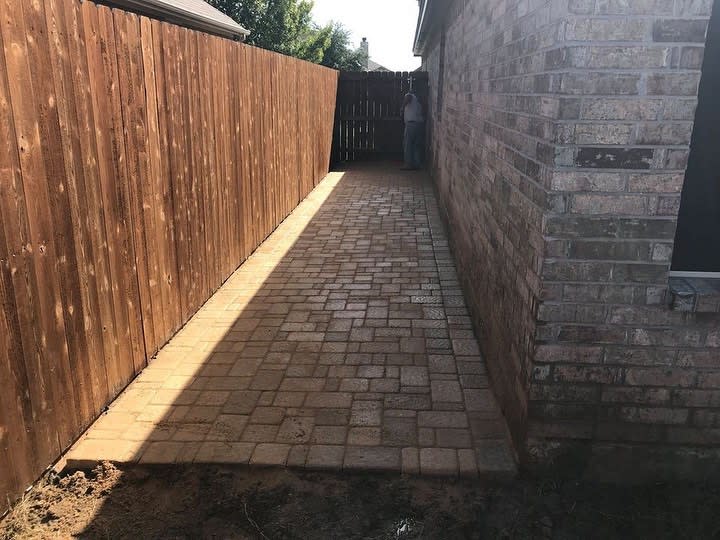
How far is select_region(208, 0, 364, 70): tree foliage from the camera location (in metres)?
31.3

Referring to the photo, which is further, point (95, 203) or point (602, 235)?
point (95, 203)

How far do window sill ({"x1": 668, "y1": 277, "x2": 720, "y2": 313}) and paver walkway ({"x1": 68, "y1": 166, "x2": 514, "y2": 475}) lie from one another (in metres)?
1.13

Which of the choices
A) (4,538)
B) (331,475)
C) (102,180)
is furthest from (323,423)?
(102,180)

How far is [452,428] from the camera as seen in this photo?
341cm

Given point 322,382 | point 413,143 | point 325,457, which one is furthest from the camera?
point 413,143

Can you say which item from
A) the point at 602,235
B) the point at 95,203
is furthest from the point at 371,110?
the point at 602,235

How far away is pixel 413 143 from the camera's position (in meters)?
14.1

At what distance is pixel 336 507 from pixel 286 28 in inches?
1300

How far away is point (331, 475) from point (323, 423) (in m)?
0.47

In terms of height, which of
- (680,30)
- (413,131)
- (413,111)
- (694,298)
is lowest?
(694,298)

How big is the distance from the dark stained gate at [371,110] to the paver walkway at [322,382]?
961cm

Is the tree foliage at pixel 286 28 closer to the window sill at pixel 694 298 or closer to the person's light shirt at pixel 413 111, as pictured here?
the person's light shirt at pixel 413 111

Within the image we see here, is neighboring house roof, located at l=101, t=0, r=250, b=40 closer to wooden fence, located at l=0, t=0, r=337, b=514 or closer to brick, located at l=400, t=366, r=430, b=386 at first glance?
wooden fence, located at l=0, t=0, r=337, b=514

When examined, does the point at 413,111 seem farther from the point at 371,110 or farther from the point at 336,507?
the point at 336,507
